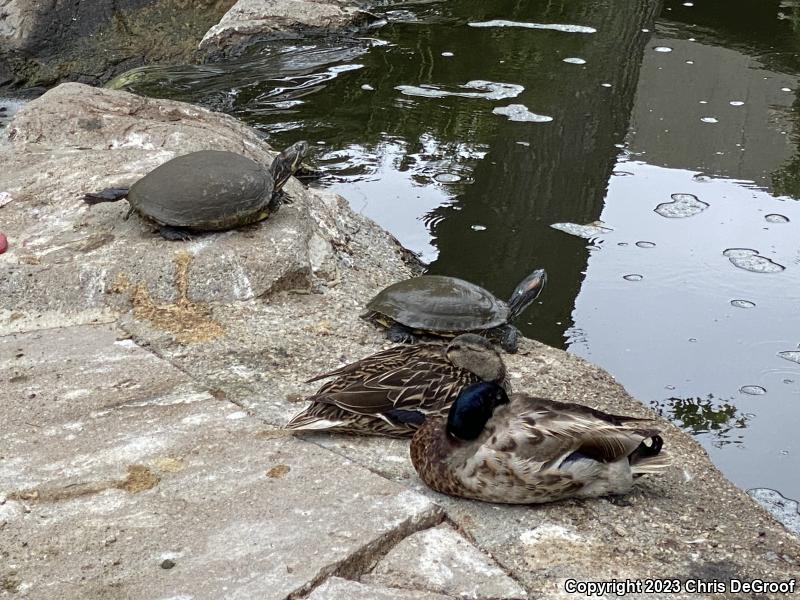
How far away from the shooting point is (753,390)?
4.96 meters

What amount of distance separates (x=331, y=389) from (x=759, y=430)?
7.20ft

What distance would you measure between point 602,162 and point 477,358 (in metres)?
4.42

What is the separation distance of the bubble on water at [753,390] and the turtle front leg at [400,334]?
1733 mm

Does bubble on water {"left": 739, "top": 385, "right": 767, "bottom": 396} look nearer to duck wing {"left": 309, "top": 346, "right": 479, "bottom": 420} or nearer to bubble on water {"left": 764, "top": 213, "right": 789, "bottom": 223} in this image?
duck wing {"left": 309, "top": 346, "right": 479, "bottom": 420}

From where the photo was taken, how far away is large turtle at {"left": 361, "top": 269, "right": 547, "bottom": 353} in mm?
4984

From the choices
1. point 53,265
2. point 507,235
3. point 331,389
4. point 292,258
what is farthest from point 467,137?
point 331,389

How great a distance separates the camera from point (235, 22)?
1176 cm

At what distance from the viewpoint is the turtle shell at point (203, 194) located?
5.33m

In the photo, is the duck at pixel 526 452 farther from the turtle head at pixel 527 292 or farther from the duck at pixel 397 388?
the turtle head at pixel 527 292

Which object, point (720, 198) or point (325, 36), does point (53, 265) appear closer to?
point (720, 198)

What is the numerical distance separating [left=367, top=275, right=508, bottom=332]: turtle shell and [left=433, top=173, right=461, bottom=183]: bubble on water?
8.51 feet

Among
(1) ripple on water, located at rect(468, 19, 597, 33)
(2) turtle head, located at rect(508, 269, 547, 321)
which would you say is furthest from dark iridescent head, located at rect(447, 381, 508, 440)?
(1) ripple on water, located at rect(468, 19, 597, 33)

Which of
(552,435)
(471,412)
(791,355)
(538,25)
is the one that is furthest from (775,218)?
(538,25)

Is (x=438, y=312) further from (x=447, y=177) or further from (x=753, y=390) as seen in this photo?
(x=447, y=177)
